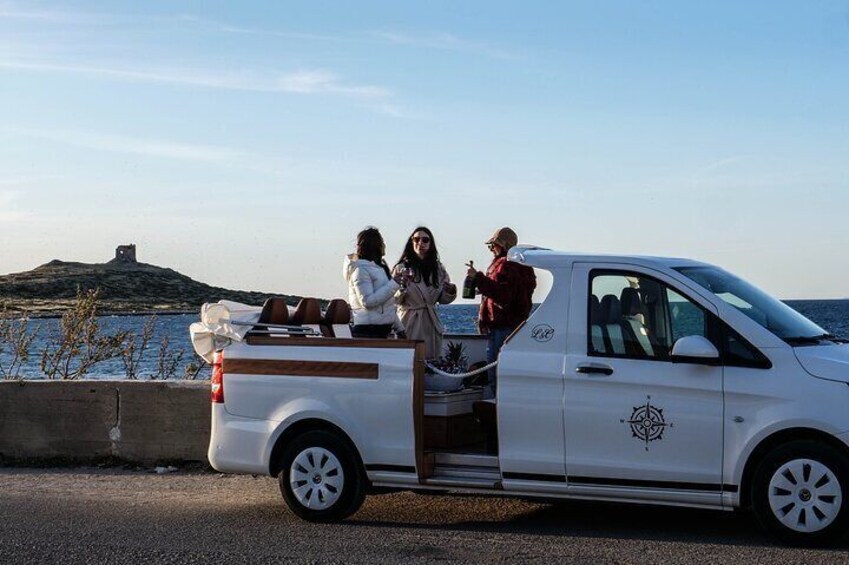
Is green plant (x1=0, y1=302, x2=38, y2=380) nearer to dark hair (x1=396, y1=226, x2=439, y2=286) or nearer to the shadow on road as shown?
dark hair (x1=396, y1=226, x2=439, y2=286)

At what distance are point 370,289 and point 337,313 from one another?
0.34m

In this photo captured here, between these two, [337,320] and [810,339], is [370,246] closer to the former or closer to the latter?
[337,320]

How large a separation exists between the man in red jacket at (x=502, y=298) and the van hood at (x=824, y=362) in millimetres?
2705

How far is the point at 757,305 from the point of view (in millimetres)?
8938

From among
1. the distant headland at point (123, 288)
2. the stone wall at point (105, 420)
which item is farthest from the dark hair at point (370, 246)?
the distant headland at point (123, 288)

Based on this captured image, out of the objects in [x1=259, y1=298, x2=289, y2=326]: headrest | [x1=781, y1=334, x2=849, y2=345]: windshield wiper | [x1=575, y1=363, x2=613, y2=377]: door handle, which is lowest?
[x1=575, y1=363, x2=613, y2=377]: door handle

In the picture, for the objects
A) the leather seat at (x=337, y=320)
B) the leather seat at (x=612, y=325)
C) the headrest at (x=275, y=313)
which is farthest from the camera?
the leather seat at (x=337, y=320)

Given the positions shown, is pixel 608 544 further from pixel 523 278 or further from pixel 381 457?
pixel 523 278

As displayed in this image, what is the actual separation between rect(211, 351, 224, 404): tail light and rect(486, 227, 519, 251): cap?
2.61m

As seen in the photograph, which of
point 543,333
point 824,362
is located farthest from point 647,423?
point 824,362

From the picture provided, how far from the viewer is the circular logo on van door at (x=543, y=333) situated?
8.98 metres

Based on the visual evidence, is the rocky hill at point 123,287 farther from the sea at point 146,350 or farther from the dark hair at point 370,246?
the dark hair at point 370,246

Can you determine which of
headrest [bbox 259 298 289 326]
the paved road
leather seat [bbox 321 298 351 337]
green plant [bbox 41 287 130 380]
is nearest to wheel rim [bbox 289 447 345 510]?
the paved road

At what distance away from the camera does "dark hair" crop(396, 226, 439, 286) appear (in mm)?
11422
